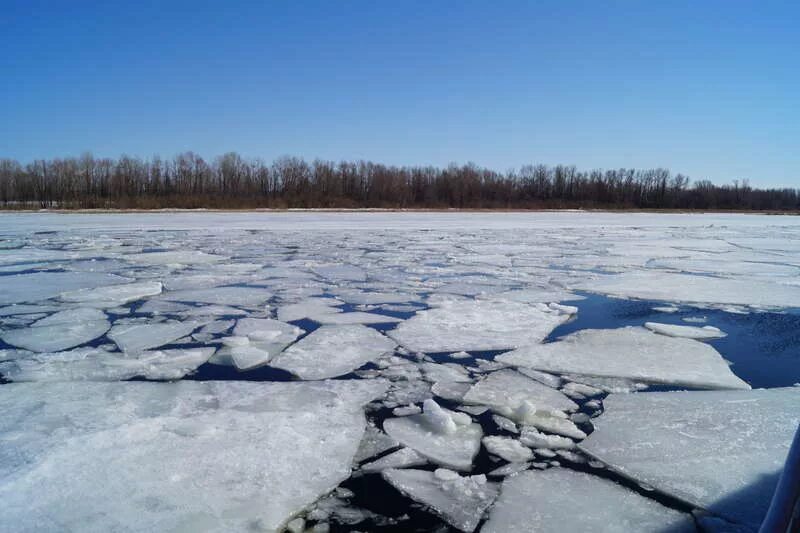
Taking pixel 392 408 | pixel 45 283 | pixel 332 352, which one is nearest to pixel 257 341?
pixel 332 352

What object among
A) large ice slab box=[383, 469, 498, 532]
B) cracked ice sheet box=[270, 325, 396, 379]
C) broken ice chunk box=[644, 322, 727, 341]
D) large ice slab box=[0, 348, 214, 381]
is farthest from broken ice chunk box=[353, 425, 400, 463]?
broken ice chunk box=[644, 322, 727, 341]

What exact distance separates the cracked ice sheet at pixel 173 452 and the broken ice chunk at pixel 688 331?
216 centimetres

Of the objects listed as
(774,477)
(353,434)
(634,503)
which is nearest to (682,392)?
(774,477)

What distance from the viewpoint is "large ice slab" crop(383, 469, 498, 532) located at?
4.57ft

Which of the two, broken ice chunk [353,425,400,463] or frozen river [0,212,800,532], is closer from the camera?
frozen river [0,212,800,532]

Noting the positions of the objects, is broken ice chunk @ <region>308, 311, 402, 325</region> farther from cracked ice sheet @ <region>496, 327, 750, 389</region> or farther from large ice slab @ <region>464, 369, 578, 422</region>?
large ice slab @ <region>464, 369, 578, 422</region>

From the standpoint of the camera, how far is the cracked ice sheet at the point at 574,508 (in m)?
1.34

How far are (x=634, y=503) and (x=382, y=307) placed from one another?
2.79 m

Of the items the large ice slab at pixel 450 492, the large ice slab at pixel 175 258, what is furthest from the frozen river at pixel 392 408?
the large ice slab at pixel 175 258

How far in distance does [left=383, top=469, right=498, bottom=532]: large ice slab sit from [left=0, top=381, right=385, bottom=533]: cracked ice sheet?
21 cm

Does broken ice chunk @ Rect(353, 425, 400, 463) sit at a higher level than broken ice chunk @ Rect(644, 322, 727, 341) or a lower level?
lower

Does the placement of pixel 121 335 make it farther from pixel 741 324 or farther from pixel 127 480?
pixel 741 324

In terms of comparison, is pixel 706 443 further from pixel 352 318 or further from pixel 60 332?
pixel 60 332

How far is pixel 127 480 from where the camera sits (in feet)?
4.99
